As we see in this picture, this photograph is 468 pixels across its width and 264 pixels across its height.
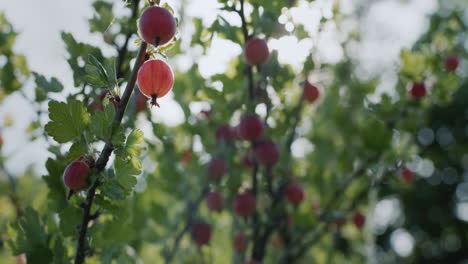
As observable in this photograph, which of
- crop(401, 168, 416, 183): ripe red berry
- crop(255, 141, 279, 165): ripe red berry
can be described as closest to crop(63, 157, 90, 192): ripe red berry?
crop(255, 141, 279, 165): ripe red berry

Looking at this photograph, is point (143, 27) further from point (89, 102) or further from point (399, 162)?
point (399, 162)

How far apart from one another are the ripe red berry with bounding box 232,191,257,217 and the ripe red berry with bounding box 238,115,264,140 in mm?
366

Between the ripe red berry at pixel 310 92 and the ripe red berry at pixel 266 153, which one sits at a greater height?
the ripe red berry at pixel 310 92

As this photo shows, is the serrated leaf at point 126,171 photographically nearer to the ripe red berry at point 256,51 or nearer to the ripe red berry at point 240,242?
the ripe red berry at point 256,51

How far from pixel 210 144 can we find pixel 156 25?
132 cm

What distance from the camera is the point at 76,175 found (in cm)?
92

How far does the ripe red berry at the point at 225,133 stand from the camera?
2.09 metres

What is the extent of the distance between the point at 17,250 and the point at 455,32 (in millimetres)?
2665

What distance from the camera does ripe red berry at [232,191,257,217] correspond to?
192 centimetres

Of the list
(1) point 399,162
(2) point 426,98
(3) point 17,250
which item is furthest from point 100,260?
(2) point 426,98

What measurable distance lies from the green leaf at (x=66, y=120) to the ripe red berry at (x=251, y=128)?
0.84 meters

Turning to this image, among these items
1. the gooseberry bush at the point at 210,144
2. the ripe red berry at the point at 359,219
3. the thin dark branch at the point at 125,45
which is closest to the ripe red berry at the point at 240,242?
the gooseberry bush at the point at 210,144

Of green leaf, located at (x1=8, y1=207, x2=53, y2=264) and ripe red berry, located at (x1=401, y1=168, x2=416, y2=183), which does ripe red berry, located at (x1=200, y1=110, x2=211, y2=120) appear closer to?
green leaf, located at (x1=8, y1=207, x2=53, y2=264)

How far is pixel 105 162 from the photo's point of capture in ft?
2.95
